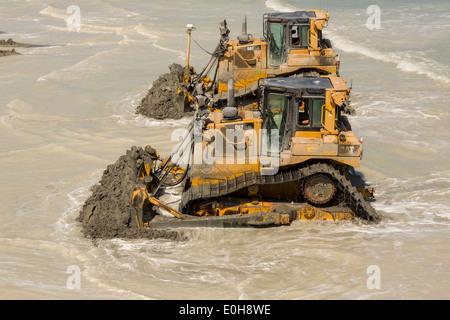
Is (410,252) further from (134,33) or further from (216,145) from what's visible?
(134,33)

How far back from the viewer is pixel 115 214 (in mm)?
10828

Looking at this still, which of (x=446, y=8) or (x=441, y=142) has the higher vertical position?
(x=446, y=8)

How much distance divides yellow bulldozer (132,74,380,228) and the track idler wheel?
0.6 inches

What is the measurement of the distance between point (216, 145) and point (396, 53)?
17.1m

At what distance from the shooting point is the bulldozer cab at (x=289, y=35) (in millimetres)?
16594

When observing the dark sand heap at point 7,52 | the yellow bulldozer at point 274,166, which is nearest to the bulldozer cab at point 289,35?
the yellow bulldozer at point 274,166

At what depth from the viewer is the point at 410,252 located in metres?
9.96

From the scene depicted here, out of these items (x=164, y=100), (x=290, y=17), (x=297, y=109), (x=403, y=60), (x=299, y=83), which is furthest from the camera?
(x=403, y=60)

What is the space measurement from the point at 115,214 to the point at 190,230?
1.25 m

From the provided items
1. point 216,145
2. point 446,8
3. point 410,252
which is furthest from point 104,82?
point 446,8

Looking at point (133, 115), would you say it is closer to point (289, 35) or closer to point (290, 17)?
point (289, 35)

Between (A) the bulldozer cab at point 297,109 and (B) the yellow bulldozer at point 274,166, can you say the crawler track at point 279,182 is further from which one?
(A) the bulldozer cab at point 297,109

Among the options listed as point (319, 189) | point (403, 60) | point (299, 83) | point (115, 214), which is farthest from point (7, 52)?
point (319, 189)

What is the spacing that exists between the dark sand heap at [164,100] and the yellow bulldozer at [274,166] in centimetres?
688
